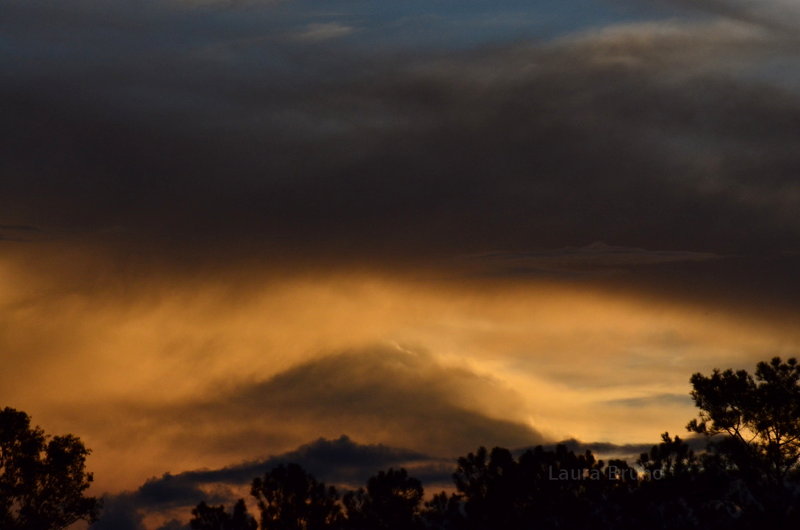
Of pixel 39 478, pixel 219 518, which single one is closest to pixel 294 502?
pixel 219 518

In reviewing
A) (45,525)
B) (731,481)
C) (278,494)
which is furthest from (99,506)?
(731,481)

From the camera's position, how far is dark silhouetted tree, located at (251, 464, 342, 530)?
159 metres

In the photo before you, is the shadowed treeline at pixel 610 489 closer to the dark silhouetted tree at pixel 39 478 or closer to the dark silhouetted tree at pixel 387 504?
the dark silhouetted tree at pixel 387 504

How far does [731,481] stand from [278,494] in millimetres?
86771

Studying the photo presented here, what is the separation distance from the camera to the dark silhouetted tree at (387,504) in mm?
162750

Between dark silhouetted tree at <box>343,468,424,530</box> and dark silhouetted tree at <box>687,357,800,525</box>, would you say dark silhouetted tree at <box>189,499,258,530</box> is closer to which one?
dark silhouetted tree at <box>343,468,424,530</box>

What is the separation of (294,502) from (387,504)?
15464 mm

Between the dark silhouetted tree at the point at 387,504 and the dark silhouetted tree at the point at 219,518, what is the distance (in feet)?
54.4

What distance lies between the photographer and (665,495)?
121 m

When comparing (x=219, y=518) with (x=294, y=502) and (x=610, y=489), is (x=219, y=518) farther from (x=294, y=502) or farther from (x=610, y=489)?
(x=610, y=489)

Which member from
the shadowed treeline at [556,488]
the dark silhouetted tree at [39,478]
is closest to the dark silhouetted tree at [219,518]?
the shadowed treeline at [556,488]

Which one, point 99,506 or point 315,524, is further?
point 315,524

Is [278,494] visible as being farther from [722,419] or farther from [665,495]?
[722,419]

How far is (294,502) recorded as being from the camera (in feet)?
525
